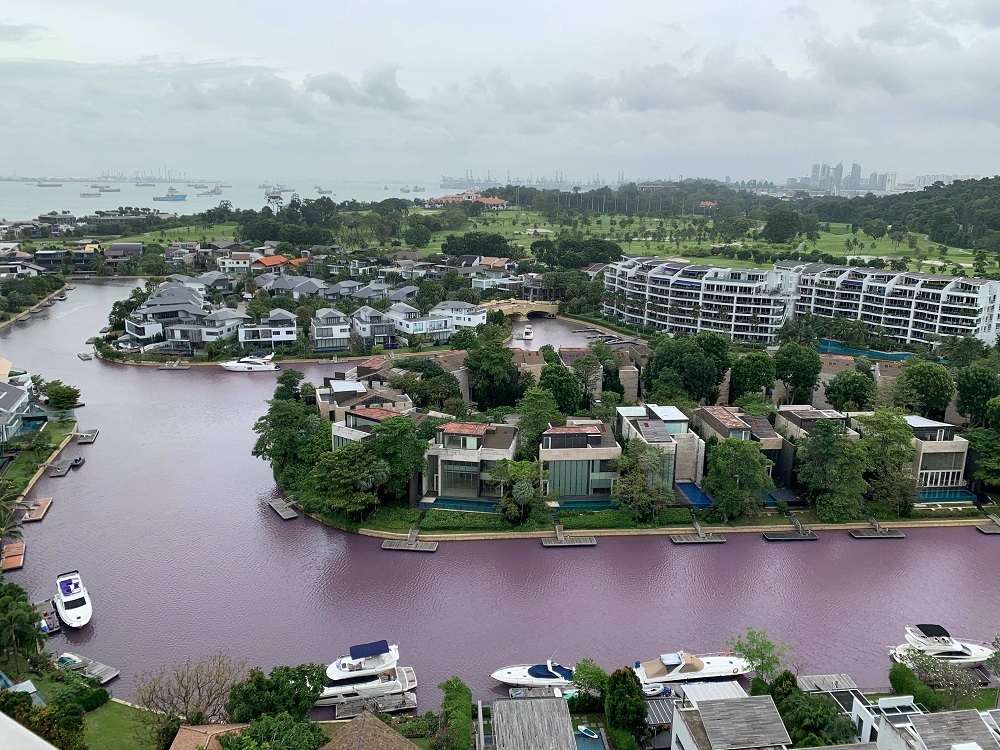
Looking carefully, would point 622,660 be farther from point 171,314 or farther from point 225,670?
point 171,314

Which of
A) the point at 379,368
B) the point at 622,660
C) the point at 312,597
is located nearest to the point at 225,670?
the point at 312,597

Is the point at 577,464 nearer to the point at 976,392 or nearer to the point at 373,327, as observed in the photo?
the point at 976,392

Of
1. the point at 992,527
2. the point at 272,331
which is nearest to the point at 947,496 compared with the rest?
the point at 992,527

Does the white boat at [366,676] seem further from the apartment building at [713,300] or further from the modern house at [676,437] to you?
the apartment building at [713,300]

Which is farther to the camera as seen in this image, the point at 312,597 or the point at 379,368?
the point at 379,368

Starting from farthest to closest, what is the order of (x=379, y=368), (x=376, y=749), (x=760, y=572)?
(x=379, y=368), (x=760, y=572), (x=376, y=749)

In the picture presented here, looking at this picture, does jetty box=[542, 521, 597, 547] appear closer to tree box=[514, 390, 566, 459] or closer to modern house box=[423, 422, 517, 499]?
modern house box=[423, 422, 517, 499]
